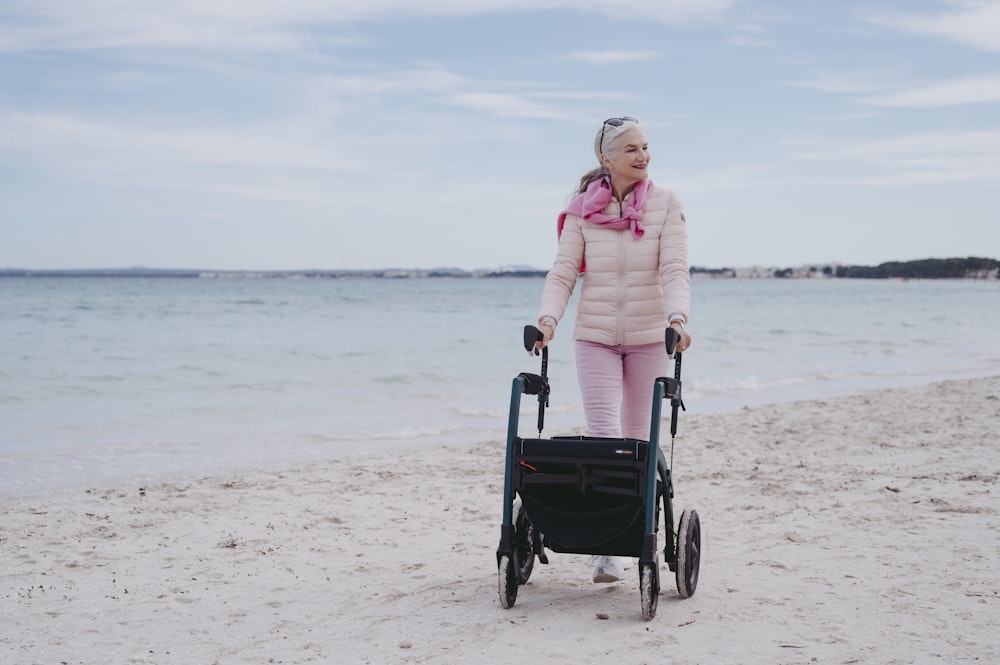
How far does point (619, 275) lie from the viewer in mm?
3797

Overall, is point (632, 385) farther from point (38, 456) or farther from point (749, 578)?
point (38, 456)

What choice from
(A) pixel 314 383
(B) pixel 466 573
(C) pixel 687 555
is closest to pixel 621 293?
(C) pixel 687 555

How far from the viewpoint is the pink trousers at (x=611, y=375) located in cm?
380

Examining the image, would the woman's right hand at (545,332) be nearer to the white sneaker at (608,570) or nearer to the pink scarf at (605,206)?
Result: the pink scarf at (605,206)

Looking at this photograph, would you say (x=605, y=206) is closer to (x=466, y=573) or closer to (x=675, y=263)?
(x=675, y=263)

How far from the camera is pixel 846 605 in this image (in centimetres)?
361

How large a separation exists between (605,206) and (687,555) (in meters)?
1.51

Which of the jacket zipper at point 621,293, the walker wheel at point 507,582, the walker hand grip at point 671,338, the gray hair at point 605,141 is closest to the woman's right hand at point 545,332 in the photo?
the jacket zipper at point 621,293

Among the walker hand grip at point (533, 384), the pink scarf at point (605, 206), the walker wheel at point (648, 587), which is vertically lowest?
the walker wheel at point (648, 587)

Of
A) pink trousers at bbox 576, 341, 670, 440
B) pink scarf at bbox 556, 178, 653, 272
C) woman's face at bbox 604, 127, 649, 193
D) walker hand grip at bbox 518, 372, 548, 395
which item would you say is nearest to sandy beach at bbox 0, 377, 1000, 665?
pink trousers at bbox 576, 341, 670, 440

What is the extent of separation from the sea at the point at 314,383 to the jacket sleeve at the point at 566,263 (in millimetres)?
4153

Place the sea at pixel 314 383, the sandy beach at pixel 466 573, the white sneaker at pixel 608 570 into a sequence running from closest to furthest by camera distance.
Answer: the sandy beach at pixel 466 573, the white sneaker at pixel 608 570, the sea at pixel 314 383

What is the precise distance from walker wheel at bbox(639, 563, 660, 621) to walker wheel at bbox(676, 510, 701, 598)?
0.22 meters

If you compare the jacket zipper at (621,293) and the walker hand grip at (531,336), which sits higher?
the jacket zipper at (621,293)
